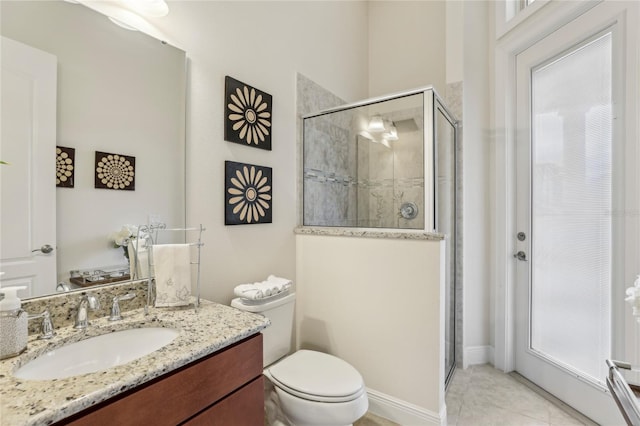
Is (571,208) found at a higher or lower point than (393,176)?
lower

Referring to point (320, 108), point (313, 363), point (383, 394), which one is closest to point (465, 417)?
point (383, 394)

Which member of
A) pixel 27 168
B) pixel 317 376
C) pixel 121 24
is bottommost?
pixel 317 376

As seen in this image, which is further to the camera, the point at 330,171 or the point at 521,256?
the point at 330,171

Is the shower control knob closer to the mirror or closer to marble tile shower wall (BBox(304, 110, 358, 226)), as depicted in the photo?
marble tile shower wall (BBox(304, 110, 358, 226))

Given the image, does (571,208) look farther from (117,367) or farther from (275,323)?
(117,367)

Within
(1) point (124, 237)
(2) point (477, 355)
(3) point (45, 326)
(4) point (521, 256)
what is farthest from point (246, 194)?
(2) point (477, 355)

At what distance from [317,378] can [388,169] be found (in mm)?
1444

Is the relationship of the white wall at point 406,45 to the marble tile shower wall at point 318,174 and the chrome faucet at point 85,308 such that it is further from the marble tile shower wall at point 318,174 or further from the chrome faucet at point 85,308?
the chrome faucet at point 85,308

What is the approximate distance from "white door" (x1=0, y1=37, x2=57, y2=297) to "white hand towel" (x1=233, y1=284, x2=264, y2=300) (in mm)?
730

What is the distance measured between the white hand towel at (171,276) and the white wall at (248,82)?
24 centimetres

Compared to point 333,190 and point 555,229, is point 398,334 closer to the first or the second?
point 333,190

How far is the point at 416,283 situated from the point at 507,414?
3.42 feet

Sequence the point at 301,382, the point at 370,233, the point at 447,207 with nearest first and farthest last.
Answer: the point at 301,382, the point at 370,233, the point at 447,207

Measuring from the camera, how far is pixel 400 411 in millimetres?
1719
